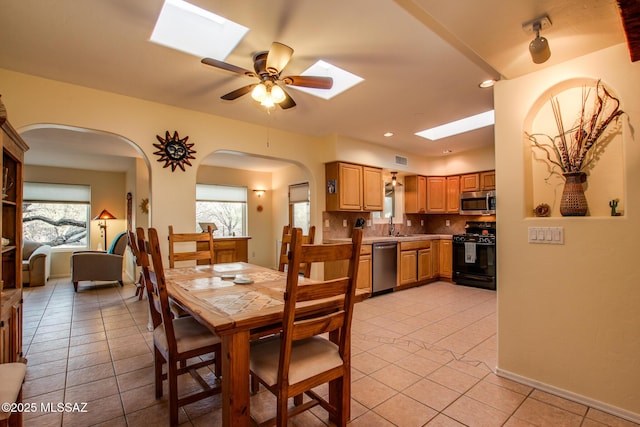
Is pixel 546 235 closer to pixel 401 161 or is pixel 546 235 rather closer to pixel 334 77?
pixel 334 77

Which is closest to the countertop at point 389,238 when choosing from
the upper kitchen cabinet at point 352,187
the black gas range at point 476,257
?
the black gas range at point 476,257

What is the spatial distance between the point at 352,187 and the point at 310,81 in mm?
2710

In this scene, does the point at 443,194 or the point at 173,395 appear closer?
the point at 173,395

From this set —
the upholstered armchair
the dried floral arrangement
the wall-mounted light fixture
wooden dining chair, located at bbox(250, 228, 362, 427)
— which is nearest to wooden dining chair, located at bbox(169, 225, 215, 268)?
wooden dining chair, located at bbox(250, 228, 362, 427)

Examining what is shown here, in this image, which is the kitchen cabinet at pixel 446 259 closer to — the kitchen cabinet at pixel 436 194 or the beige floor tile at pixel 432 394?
the kitchen cabinet at pixel 436 194

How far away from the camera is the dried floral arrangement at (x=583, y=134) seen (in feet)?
6.38

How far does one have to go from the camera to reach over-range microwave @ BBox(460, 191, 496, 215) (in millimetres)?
5191

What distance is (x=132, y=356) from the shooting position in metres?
2.64

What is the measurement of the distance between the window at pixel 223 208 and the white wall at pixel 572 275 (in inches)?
244

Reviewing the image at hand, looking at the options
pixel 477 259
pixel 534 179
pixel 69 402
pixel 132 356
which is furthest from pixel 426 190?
pixel 69 402

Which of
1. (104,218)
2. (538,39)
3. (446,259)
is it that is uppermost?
(538,39)

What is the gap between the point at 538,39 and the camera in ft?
5.57

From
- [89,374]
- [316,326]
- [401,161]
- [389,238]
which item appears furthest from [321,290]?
[401,161]

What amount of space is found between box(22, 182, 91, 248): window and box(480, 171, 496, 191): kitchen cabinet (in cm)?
855
